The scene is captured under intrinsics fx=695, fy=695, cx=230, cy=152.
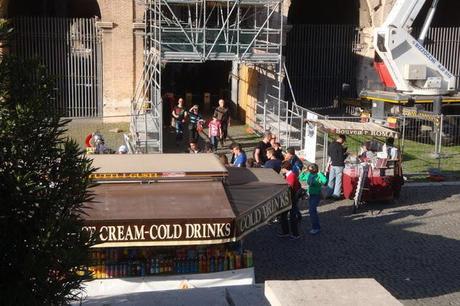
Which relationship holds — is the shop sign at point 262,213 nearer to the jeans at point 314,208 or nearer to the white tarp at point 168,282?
the white tarp at point 168,282

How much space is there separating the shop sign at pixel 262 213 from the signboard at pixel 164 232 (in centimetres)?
30

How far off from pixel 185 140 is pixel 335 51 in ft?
33.9

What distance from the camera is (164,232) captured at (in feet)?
29.1

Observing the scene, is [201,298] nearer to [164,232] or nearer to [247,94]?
[164,232]

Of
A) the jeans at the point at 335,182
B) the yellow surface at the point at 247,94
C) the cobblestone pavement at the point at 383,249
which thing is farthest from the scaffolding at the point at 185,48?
the cobblestone pavement at the point at 383,249

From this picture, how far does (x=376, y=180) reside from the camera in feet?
51.8

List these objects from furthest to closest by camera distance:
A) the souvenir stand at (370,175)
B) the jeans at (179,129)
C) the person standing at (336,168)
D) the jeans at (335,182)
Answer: the jeans at (179,129) < the jeans at (335,182) < the person standing at (336,168) < the souvenir stand at (370,175)

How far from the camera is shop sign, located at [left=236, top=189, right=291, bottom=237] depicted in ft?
30.2

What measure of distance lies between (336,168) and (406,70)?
29.3 ft

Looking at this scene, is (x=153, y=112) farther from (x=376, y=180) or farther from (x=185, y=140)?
(x=376, y=180)

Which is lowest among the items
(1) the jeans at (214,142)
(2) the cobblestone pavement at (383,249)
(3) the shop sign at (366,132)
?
(2) the cobblestone pavement at (383,249)

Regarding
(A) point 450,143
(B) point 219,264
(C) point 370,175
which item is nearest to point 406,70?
(A) point 450,143

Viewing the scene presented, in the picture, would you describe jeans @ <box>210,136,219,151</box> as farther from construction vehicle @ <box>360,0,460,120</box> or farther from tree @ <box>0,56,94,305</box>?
tree @ <box>0,56,94,305</box>

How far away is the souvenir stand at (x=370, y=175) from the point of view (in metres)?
15.6
